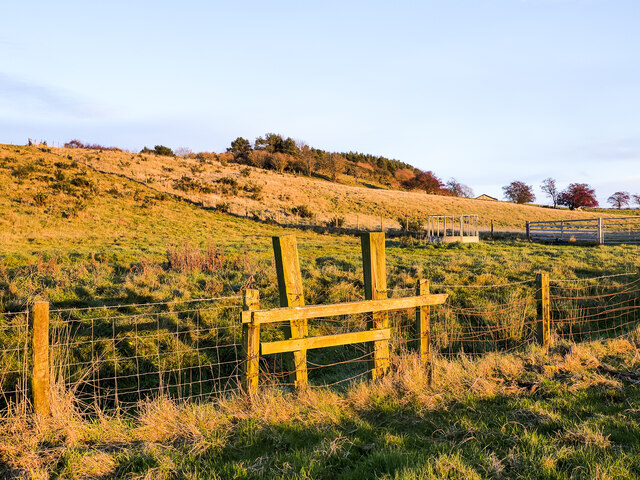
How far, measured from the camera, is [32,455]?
3768 mm

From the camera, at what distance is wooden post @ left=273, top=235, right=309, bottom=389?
5355 mm

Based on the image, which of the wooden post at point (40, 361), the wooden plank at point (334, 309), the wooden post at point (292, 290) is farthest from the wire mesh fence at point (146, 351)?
the wooden post at point (40, 361)

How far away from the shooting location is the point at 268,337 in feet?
29.7

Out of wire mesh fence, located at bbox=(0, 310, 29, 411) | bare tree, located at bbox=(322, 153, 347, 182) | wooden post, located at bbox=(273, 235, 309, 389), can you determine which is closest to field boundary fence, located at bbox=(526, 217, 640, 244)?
wooden post, located at bbox=(273, 235, 309, 389)

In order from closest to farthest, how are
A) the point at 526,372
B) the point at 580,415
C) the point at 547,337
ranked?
the point at 580,415, the point at 526,372, the point at 547,337

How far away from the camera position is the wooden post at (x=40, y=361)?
4465mm

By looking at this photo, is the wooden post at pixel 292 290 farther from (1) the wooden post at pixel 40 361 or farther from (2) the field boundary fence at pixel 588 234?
(2) the field boundary fence at pixel 588 234

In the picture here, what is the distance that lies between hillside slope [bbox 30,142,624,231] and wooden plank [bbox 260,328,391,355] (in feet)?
103

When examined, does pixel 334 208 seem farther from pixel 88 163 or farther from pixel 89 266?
pixel 89 266

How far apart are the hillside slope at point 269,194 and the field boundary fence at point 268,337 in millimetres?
27026

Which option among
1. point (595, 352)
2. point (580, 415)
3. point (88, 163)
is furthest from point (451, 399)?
point (88, 163)

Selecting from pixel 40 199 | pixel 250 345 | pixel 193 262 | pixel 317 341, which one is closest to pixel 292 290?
pixel 317 341

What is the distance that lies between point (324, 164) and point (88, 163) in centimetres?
4536

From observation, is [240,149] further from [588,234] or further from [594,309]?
[594,309]
